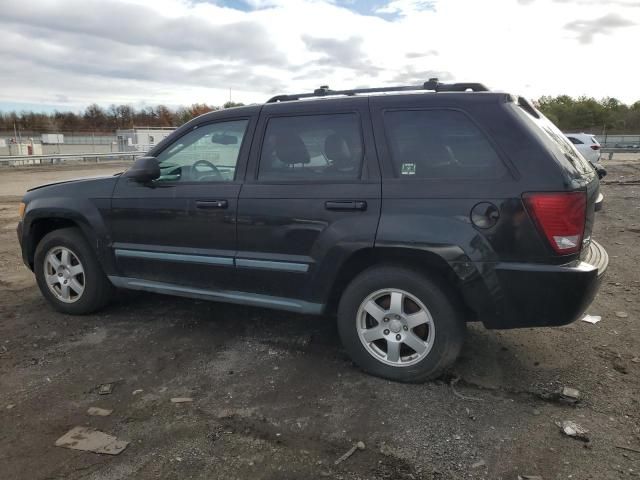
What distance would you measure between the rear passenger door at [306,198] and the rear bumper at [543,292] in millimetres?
919

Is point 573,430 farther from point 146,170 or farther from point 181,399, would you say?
point 146,170

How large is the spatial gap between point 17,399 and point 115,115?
263 feet

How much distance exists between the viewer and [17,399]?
3422mm

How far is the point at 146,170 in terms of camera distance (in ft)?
13.7

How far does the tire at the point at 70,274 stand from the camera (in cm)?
473

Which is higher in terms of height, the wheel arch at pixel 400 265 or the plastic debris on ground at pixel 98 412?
the wheel arch at pixel 400 265

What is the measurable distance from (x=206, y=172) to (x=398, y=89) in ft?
Answer: 5.43

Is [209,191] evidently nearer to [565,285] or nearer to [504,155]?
[504,155]

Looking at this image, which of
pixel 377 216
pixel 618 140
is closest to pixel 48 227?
pixel 377 216

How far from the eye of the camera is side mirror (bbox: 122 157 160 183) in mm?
4188

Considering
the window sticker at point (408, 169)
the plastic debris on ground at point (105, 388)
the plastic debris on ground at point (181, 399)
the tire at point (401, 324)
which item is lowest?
the plastic debris on ground at point (181, 399)

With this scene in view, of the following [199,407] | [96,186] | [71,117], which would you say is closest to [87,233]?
[96,186]

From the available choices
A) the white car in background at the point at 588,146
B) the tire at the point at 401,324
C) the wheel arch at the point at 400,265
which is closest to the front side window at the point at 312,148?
the wheel arch at the point at 400,265

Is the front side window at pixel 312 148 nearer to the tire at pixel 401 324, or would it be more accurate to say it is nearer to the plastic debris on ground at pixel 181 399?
the tire at pixel 401 324
